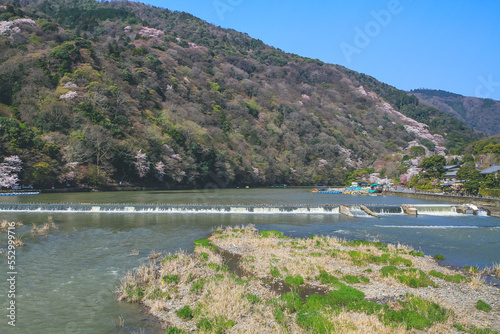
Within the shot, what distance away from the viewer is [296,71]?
163m

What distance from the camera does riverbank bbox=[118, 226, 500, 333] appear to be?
25.7 ft

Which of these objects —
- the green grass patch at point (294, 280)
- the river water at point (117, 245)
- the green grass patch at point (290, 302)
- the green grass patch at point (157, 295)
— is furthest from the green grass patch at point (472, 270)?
the green grass patch at point (157, 295)

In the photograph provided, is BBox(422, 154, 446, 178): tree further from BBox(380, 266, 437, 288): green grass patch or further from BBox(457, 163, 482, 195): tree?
BBox(380, 266, 437, 288): green grass patch

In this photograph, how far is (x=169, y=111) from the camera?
235 ft

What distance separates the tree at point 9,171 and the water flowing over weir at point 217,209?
41.0 ft

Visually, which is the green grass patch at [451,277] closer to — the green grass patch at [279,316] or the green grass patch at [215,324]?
the green grass patch at [279,316]

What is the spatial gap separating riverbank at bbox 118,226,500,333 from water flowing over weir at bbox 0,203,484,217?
49.1 ft

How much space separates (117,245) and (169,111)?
58.8 metres

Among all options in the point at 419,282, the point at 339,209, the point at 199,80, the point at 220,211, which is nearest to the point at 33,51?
the point at 199,80

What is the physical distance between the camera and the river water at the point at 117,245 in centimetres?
868

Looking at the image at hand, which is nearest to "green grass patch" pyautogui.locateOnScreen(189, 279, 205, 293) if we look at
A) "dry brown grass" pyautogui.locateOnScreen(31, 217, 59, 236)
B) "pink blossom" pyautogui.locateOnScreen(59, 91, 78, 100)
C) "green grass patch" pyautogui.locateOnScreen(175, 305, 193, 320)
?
"green grass patch" pyautogui.locateOnScreen(175, 305, 193, 320)

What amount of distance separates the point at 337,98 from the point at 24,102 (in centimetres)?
13127

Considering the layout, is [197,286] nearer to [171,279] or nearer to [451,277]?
[171,279]

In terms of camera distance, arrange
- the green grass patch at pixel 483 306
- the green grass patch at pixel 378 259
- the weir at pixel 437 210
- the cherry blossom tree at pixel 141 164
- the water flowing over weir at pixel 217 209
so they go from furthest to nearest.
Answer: the cherry blossom tree at pixel 141 164 < the weir at pixel 437 210 < the water flowing over weir at pixel 217 209 < the green grass patch at pixel 378 259 < the green grass patch at pixel 483 306
